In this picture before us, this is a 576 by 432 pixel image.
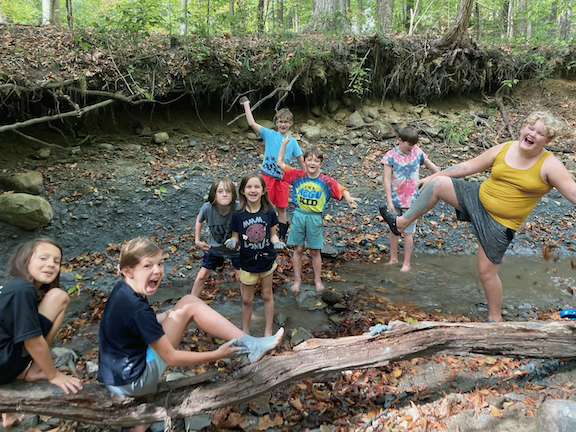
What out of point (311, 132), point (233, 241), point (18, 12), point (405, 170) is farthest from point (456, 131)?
point (18, 12)

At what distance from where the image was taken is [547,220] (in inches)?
277

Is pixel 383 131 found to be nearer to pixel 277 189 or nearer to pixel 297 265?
pixel 277 189

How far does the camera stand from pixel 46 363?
2.27m

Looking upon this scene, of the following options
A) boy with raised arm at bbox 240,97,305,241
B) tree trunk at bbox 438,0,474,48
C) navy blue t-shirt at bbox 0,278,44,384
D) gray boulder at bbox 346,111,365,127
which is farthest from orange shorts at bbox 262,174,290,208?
tree trunk at bbox 438,0,474,48

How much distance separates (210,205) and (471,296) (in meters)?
3.58

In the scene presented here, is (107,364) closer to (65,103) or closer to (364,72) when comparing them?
(65,103)

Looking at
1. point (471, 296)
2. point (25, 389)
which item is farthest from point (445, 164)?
point (25, 389)

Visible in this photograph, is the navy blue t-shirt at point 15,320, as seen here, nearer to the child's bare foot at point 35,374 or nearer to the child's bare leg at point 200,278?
the child's bare foot at point 35,374

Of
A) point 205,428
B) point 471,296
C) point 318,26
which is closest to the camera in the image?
point 205,428

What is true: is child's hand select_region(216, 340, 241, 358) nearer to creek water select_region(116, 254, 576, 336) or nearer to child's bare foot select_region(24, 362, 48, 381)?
child's bare foot select_region(24, 362, 48, 381)

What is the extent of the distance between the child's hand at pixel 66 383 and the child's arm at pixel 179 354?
0.59 m

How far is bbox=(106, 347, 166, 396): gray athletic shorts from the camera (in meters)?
2.23

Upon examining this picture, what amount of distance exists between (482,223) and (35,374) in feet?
12.7

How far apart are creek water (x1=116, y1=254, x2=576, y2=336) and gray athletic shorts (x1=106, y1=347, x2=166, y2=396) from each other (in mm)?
1649
